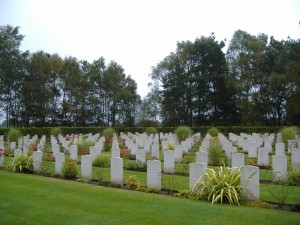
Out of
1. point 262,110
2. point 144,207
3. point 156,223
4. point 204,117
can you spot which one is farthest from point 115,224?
point 204,117

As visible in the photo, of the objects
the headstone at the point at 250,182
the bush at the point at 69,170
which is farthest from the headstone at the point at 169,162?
the headstone at the point at 250,182

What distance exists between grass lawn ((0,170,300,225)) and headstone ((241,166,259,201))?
72 cm

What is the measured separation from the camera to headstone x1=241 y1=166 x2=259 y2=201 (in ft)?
25.7

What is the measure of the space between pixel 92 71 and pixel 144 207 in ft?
157

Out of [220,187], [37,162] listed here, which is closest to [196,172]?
[220,187]

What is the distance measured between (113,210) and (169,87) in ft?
136

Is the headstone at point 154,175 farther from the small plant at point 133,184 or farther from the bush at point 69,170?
Result: the bush at point 69,170

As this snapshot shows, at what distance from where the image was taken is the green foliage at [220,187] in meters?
7.71

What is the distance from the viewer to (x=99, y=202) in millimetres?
7660

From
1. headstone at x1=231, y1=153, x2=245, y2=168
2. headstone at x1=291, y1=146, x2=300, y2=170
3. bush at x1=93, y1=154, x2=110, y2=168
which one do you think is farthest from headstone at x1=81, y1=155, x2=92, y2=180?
headstone at x1=291, y1=146, x2=300, y2=170

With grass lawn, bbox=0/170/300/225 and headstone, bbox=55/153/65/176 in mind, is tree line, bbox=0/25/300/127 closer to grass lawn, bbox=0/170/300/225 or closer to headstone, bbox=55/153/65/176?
headstone, bbox=55/153/65/176

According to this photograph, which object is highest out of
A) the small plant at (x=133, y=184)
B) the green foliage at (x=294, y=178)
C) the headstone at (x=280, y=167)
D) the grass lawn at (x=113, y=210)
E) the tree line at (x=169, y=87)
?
the tree line at (x=169, y=87)

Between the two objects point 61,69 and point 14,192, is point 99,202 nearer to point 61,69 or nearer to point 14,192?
point 14,192

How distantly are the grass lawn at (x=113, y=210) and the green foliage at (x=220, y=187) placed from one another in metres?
0.35
